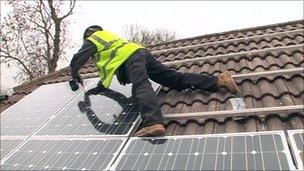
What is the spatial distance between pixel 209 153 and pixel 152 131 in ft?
2.35

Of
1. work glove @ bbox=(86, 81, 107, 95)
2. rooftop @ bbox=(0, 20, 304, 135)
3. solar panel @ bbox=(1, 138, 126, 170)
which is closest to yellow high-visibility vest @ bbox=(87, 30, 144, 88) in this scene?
work glove @ bbox=(86, 81, 107, 95)

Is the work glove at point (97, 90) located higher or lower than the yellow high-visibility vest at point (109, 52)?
lower

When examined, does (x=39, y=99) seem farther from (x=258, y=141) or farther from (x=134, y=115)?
(x=258, y=141)

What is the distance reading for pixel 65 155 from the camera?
13.2ft

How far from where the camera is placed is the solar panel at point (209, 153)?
3.18 metres

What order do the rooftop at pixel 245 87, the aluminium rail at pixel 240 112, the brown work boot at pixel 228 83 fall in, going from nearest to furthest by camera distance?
the aluminium rail at pixel 240 112 → the rooftop at pixel 245 87 → the brown work boot at pixel 228 83

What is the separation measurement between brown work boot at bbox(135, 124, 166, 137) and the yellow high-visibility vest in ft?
3.90

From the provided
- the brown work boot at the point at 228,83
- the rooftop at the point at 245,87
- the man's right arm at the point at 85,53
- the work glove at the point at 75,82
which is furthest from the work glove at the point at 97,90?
the brown work boot at the point at 228,83

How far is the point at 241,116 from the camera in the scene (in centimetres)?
413

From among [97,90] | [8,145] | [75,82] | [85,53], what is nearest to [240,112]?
[85,53]

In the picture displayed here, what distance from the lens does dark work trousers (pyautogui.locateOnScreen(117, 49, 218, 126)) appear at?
4.27 metres

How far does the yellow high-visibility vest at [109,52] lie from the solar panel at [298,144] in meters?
2.24

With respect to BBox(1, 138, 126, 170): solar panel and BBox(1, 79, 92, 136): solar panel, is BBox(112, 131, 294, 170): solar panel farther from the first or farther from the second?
BBox(1, 79, 92, 136): solar panel

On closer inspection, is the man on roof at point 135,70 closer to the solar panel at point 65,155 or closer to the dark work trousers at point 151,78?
the dark work trousers at point 151,78
